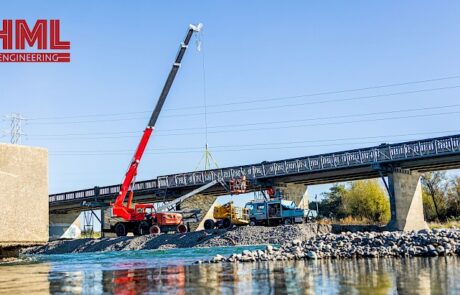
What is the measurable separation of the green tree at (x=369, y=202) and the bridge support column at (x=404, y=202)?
20428 millimetres

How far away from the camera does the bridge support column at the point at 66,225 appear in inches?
2808

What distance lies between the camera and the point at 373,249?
13148mm

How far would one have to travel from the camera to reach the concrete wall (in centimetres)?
900

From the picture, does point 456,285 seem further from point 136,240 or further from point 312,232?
point 136,240

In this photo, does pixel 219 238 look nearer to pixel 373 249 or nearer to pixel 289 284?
pixel 373 249

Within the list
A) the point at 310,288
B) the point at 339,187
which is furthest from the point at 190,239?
the point at 339,187

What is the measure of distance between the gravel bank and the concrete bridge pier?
1016cm

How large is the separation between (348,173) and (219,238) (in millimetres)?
14455

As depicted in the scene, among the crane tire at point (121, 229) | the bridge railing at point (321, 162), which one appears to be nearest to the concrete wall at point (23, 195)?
the bridge railing at point (321, 162)

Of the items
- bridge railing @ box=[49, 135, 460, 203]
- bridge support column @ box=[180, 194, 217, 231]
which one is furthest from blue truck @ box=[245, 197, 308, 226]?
bridge support column @ box=[180, 194, 217, 231]

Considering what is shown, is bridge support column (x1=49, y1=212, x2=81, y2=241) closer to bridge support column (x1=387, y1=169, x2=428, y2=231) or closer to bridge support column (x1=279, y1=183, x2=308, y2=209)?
bridge support column (x1=279, y1=183, x2=308, y2=209)

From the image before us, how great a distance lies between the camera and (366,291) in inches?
232

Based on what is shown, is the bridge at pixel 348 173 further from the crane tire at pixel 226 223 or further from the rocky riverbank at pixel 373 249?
the rocky riverbank at pixel 373 249

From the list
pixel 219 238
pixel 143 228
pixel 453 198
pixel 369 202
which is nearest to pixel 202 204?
pixel 143 228
